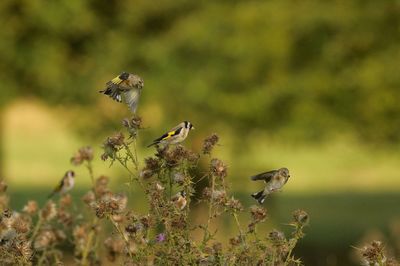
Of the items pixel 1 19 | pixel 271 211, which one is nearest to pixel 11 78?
pixel 1 19

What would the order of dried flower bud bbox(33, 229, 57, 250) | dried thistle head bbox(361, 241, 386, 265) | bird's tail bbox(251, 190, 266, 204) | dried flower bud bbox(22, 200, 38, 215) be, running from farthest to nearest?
dried flower bud bbox(22, 200, 38, 215) → dried flower bud bbox(33, 229, 57, 250) → bird's tail bbox(251, 190, 266, 204) → dried thistle head bbox(361, 241, 386, 265)

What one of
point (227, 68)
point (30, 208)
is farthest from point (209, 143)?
point (227, 68)

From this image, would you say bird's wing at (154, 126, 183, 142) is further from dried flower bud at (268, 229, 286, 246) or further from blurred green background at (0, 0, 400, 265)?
blurred green background at (0, 0, 400, 265)

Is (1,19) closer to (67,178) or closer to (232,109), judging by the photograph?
(232,109)

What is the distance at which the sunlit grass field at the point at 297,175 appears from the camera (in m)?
25.4

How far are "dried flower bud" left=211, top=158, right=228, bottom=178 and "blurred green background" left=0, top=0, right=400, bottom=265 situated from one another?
16.2 metres

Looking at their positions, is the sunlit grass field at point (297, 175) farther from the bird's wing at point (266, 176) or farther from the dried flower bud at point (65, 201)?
the bird's wing at point (266, 176)

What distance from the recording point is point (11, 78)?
24.4 meters

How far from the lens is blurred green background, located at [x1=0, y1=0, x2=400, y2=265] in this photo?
2195cm

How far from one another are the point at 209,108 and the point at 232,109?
1.63 ft

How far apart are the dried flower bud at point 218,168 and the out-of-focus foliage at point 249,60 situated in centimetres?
1639

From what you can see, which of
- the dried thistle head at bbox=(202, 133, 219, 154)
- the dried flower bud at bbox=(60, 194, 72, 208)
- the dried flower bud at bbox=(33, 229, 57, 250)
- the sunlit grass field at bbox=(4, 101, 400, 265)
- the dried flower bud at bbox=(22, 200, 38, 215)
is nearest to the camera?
the dried thistle head at bbox=(202, 133, 219, 154)

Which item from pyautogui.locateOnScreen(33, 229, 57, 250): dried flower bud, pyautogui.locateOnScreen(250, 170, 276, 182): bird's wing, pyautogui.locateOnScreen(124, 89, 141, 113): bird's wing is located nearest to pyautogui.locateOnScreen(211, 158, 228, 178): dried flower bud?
pyautogui.locateOnScreen(250, 170, 276, 182): bird's wing

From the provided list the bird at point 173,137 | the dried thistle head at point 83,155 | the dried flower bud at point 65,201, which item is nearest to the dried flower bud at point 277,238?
the bird at point 173,137
